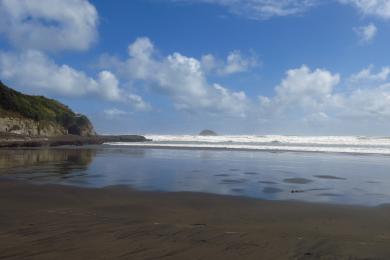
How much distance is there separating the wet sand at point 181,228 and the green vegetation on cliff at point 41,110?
53.1 meters

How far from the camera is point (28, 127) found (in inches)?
2496

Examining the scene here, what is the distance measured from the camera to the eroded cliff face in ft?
190

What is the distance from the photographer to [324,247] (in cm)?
745

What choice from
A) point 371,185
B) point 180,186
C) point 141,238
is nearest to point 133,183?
point 180,186

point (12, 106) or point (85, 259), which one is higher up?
point (12, 106)

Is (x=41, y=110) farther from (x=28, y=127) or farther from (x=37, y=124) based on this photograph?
(x=28, y=127)

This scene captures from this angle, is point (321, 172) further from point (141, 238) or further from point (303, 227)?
point (141, 238)

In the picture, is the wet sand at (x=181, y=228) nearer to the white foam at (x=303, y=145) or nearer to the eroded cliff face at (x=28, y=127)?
the white foam at (x=303, y=145)

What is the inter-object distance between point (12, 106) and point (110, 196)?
58.6 m


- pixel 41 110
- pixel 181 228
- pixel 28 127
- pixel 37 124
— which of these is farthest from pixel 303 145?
pixel 181 228

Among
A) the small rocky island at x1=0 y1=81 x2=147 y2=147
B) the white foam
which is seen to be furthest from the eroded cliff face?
the white foam

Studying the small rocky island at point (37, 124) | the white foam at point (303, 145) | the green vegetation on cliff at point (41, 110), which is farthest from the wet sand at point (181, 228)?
the green vegetation on cliff at point (41, 110)

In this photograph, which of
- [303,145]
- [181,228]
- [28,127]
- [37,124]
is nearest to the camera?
[181,228]

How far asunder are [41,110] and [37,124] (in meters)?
8.79
